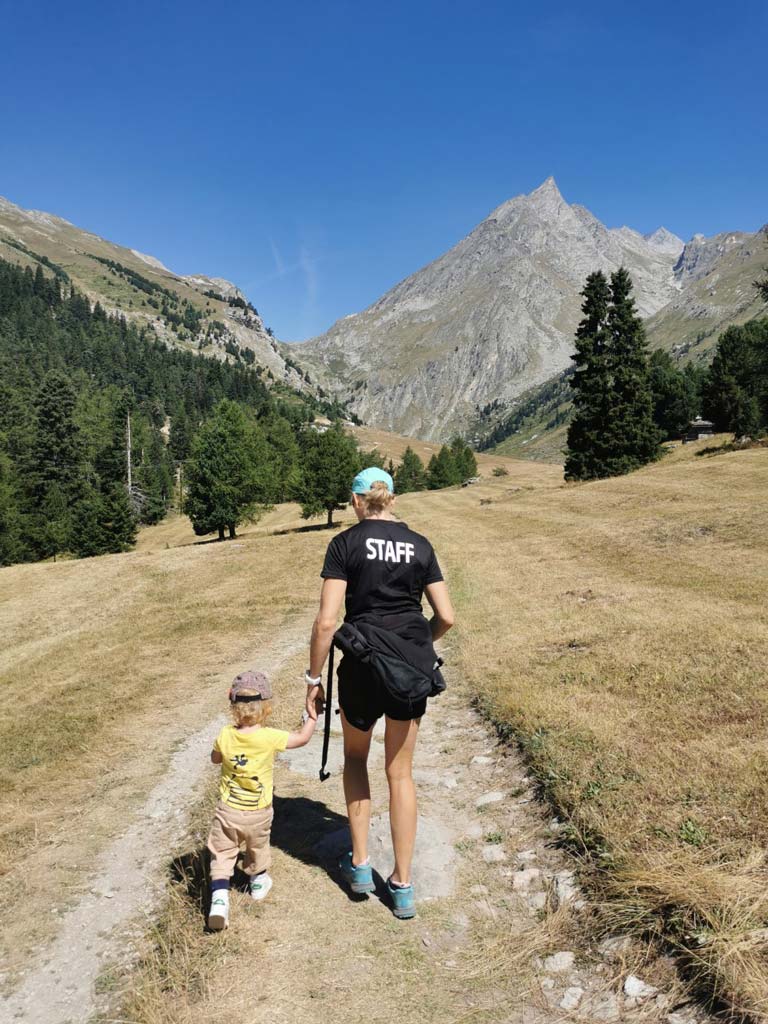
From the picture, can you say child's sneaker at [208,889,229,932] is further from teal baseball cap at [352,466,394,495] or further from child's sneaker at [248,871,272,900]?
teal baseball cap at [352,466,394,495]

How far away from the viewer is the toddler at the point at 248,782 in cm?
529

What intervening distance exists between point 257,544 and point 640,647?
3168cm

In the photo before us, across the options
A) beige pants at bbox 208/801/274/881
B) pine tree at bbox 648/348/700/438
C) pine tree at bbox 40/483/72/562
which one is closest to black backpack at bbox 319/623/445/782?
beige pants at bbox 208/801/274/881

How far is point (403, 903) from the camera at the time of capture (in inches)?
198

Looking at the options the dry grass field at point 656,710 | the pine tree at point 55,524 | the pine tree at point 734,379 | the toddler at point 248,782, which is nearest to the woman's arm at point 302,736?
the toddler at point 248,782

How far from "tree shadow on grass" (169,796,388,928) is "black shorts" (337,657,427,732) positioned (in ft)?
5.77

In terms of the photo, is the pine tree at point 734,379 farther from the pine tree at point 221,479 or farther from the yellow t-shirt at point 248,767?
the yellow t-shirt at point 248,767

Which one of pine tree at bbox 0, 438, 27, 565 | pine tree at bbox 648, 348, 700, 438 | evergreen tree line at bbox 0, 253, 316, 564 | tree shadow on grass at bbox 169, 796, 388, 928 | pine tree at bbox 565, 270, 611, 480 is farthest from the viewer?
pine tree at bbox 648, 348, 700, 438

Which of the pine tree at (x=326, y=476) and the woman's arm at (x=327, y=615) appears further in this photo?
the pine tree at (x=326, y=476)

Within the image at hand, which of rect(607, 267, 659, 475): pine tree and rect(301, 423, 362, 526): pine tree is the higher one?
rect(607, 267, 659, 475): pine tree

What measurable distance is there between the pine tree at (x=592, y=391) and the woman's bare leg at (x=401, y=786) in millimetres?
50330

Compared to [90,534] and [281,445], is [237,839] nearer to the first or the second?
[90,534]

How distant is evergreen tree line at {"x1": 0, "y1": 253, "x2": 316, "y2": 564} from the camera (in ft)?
214

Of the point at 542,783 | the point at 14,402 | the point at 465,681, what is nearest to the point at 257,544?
the point at 465,681
